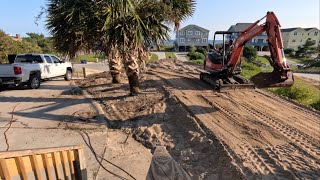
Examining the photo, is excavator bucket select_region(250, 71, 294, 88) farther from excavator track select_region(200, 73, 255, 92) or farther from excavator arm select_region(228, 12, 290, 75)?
excavator track select_region(200, 73, 255, 92)

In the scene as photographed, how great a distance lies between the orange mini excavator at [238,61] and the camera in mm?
7913

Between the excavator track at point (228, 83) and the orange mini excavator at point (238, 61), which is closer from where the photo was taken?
the orange mini excavator at point (238, 61)

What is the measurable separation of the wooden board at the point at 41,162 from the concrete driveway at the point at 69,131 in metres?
1.78

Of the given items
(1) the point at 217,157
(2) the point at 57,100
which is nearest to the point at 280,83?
(1) the point at 217,157

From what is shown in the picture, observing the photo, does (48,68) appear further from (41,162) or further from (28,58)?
(41,162)

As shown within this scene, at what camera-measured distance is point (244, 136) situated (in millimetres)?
6875

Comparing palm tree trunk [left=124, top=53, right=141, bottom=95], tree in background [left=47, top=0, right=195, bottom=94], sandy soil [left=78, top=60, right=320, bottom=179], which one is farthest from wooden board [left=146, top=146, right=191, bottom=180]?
palm tree trunk [left=124, top=53, right=141, bottom=95]

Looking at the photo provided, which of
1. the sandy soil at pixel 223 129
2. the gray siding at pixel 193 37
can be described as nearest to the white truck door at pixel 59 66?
the sandy soil at pixel 223 129

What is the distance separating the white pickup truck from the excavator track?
9.32 meters

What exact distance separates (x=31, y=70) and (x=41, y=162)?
11.4 meters

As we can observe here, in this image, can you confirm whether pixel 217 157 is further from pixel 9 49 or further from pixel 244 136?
pixel 9 49

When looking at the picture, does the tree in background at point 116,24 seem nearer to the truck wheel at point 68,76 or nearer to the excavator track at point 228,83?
the excavator track at point 228,83

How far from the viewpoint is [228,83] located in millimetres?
12000

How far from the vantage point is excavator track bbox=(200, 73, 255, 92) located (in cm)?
1114
